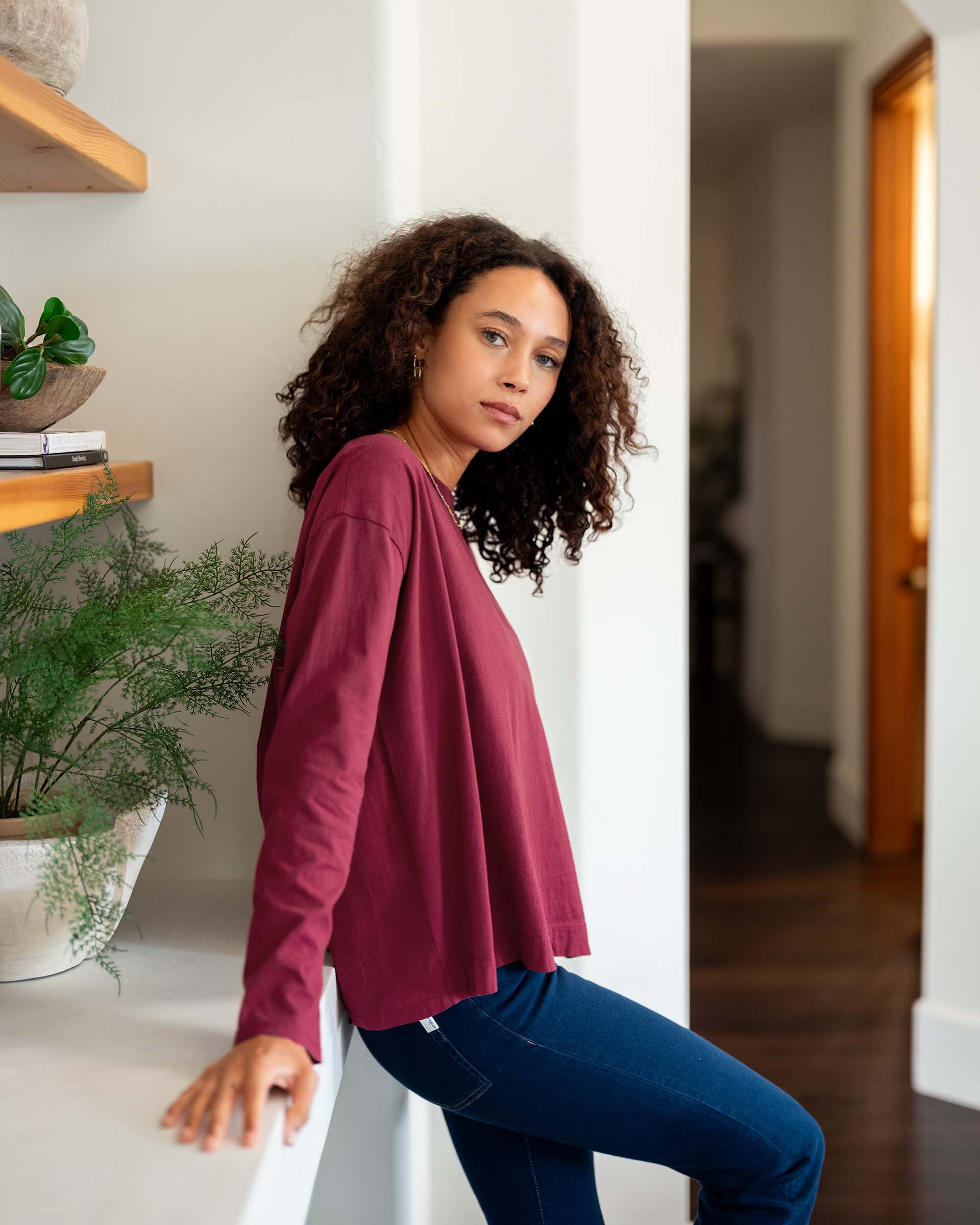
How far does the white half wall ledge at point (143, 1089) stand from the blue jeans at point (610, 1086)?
128mm

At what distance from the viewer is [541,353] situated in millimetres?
1312

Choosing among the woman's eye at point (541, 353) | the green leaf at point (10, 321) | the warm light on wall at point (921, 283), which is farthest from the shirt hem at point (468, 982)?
the warm light on wall at point (921, 283)

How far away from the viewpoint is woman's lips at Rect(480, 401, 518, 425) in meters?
1.26

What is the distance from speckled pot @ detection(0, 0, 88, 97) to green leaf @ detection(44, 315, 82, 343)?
265 millimetres

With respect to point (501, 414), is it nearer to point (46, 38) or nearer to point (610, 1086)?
point (46, 38)

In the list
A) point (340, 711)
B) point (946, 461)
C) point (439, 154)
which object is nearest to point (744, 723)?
point (946, 461)

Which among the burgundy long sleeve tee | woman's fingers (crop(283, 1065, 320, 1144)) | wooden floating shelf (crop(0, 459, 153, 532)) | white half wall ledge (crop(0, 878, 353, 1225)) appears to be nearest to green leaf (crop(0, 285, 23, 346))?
wooden floating shelf (crop(0, 459, 153, 532))

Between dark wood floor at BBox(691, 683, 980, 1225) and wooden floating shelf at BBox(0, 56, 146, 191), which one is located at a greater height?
wooden floating shelf at BBox(0, 56, 146, 191)

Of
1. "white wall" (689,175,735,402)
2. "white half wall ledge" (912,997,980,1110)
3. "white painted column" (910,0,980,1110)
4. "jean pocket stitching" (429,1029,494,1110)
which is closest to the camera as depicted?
"jean pocket stitching" (429,1029,494,1110)

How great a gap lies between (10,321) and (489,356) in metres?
0.52

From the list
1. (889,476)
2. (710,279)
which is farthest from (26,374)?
(710,279)

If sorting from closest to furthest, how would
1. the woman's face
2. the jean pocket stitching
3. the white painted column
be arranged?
1. the jean pocket stitching
2. the woman's face
3. the white painted column

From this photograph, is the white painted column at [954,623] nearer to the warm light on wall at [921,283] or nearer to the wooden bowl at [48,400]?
the warm light on wall at [921,283]

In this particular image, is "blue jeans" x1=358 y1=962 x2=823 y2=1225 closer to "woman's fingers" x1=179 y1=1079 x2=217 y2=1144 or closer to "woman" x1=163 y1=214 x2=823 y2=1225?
"woman" x1=163 y1=214 x2=823 y2=1225
